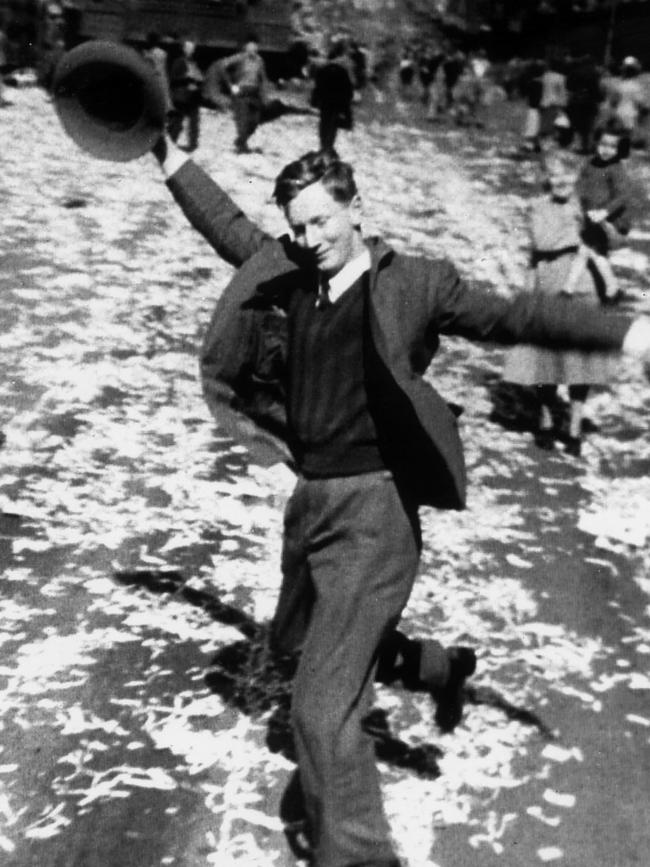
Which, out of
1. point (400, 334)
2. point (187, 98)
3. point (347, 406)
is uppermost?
point (400, 334)

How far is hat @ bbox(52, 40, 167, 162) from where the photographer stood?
4410 millimetres

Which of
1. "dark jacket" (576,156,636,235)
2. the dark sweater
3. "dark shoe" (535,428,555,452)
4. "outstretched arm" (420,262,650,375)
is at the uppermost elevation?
"outstretched arm" (420,262,650,375)

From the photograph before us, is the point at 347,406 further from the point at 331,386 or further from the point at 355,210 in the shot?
the point at 355,210

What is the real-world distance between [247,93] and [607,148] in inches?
455

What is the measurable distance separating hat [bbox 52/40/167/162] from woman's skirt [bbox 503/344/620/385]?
4649mm

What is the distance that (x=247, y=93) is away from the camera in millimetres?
20594

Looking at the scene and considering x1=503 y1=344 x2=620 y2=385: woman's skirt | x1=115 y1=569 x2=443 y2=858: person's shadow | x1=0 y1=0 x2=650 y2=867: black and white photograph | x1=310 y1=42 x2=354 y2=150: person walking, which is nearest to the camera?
x1=0 y1=0 x2=650 y2=867: black and white photograph

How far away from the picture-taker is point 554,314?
12.4ft

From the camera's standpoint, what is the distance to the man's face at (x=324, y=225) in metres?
3.78

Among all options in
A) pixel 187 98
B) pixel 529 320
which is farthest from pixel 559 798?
pixel 187 98

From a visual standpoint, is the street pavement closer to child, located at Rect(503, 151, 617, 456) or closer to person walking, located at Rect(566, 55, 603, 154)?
child, located at Rect(503, 151, 617, 456)

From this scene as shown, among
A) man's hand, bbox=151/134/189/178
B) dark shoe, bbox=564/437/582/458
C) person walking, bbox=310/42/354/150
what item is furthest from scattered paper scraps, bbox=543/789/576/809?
person walking, bbox=310/42/354/150

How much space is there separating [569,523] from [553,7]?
108 ft

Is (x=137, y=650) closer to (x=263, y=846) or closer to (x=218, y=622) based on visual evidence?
(x=218, y=622)
